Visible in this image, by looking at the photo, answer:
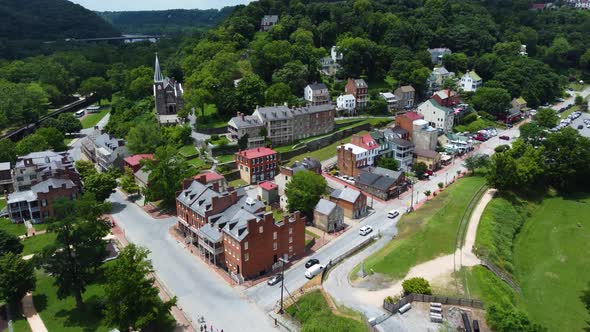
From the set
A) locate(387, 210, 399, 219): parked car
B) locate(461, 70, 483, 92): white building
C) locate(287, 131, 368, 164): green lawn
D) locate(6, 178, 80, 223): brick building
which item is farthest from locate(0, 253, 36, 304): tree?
locate(461, 70, 483, 92): white building

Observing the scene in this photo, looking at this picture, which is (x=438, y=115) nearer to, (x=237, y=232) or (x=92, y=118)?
(x=237, y=232)

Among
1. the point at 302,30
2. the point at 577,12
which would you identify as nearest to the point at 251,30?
the point at 302,30

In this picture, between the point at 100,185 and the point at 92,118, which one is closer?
the point at 100,185

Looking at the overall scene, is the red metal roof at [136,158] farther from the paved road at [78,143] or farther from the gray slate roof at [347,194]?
the gray slate roof at [347,194]

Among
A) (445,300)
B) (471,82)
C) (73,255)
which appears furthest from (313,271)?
(471,82)

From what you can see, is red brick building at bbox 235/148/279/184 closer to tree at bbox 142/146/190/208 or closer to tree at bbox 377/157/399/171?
tree at bbox 142/146/190/208

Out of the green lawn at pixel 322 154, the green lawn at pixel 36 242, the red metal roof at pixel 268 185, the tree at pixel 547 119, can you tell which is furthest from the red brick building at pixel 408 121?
the green lawn at pixel 36 242
